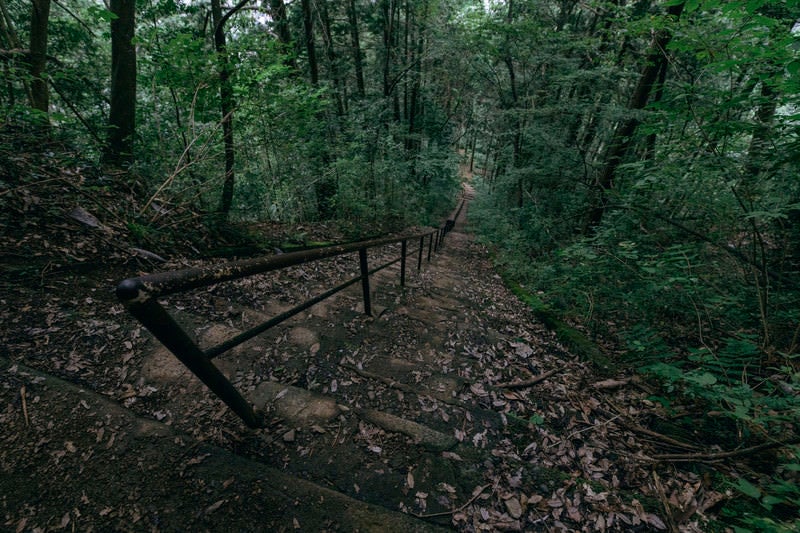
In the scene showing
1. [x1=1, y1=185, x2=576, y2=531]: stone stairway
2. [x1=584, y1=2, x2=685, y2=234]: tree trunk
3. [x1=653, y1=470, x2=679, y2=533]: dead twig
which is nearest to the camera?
[x1=1, y1=185, x2=576, y2=531]: stone stairway

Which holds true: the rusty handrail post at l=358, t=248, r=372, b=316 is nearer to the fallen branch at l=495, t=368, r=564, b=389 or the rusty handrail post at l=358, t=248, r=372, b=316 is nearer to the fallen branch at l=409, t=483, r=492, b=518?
the fallen branch at l=495, t=368, r=564, b=389

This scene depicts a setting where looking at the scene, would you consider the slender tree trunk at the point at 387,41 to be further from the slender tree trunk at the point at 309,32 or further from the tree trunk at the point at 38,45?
the tree trunk at the point at 38,45

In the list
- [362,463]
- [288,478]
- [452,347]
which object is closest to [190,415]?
[288,478]

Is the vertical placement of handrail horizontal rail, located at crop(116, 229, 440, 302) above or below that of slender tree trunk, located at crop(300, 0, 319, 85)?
below

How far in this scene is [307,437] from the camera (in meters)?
1.68

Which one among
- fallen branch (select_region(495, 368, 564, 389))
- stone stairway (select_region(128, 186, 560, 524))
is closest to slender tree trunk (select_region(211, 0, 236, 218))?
stone stairway (select_region(128, 186, 560, 524))

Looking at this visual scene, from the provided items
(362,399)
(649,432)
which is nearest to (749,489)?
(649,432)

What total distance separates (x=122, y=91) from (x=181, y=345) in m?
5.11

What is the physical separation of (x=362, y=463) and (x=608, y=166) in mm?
7172

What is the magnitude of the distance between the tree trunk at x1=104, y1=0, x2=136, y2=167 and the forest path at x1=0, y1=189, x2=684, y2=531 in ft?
9.64

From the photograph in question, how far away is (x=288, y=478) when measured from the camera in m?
1.36

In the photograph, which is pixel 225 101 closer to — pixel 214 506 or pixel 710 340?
pixel 214 506

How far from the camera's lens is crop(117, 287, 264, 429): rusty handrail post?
0.89 m

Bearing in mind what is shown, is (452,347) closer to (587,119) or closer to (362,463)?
(362,463)
